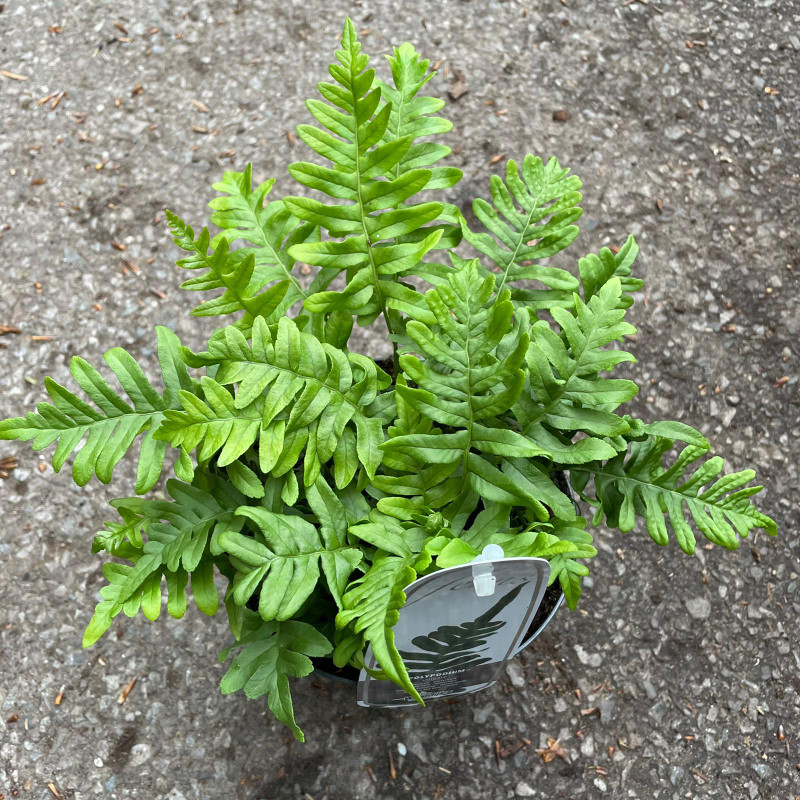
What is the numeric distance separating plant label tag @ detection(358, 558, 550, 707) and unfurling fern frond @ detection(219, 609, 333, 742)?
92 millimetres

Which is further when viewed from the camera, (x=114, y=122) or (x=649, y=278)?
(x=114, y=122)

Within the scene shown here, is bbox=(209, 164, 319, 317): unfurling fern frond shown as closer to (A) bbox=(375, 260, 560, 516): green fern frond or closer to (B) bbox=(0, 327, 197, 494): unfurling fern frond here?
(B) bbox=(0, 327, 197, 494): unfurling fern frond

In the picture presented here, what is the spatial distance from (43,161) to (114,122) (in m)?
0.22

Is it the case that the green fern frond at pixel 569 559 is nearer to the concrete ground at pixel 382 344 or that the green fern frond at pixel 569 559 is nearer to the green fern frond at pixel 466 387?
the green fern frond at pixel 466 387

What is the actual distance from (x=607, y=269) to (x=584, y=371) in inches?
9.0

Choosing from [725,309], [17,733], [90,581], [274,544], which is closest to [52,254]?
[90,581]

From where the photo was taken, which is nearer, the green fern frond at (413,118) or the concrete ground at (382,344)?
the green fern frond at (413,118)

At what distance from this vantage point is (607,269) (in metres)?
1.34

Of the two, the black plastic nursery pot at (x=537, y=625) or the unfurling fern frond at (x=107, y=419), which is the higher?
the unfurling fern frond at (x=107, y=419)

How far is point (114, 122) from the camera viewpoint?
228 cm

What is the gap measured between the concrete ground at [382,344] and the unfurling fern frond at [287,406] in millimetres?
765

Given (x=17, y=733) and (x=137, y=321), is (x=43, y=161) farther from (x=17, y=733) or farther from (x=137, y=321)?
(x=17, y=733)

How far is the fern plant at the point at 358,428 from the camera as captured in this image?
3.77 feet

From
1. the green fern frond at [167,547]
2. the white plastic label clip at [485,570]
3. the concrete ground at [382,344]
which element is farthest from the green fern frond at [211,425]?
the concrete ground at [382,344]
